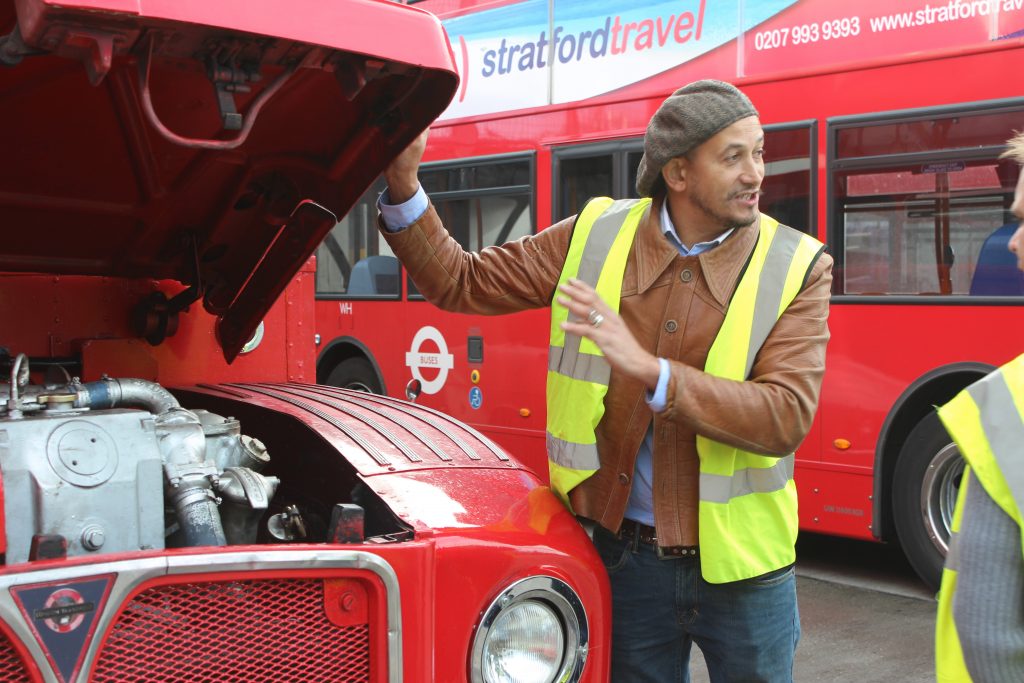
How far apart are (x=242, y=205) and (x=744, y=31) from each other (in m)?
4.97

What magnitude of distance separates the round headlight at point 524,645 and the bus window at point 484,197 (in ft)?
20.2

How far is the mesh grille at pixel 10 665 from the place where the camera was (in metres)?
1.72

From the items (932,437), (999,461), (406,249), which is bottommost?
(932,437)

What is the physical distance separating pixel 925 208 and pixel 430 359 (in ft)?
13.6

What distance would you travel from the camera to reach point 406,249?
2.65 m

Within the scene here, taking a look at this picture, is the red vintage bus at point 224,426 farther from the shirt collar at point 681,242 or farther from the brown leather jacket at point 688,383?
the shirt collar at point 681,242

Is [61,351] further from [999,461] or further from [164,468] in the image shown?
[999,461]

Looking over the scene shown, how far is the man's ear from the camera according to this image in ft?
8.15

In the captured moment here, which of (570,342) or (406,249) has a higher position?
(406,249)

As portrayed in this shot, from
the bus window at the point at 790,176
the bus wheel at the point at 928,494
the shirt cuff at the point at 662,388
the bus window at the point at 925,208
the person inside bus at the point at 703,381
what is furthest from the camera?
the bus window at the point at 790,176

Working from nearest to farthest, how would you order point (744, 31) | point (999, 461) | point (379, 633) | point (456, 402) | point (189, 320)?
1. point (999, 461)
2. point (379, 633)
3. point (189, 320)
4. point (744, 31)
5. point (456, 402)

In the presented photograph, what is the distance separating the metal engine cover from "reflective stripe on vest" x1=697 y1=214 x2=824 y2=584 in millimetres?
1063

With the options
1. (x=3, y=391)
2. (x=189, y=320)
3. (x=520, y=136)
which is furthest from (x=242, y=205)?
(x=520, y=136)

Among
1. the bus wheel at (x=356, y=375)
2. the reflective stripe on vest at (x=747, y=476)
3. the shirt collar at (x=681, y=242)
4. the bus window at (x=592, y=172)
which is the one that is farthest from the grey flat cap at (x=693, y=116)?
the bus wheel at (x=356, y=375)
